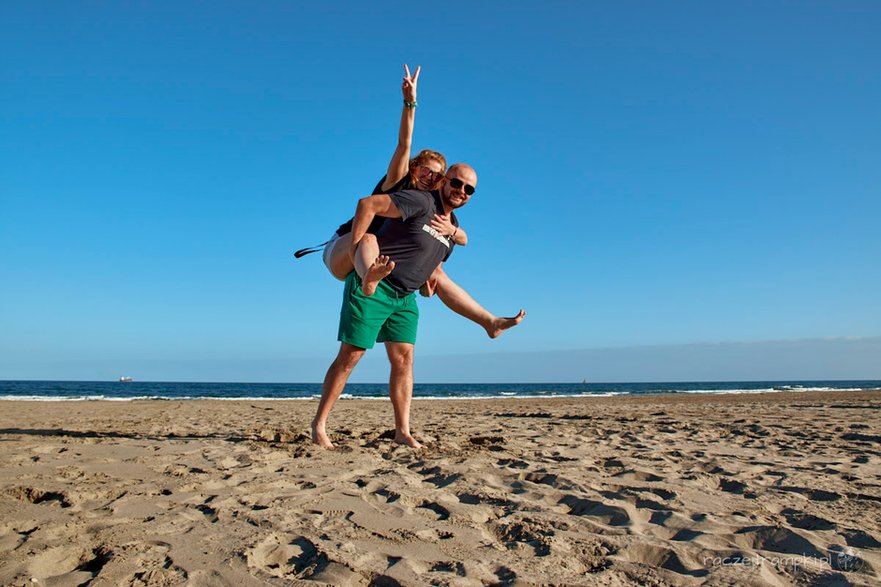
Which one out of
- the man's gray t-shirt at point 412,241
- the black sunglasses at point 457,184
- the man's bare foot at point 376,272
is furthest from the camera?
the black sunglasses at point 457,184

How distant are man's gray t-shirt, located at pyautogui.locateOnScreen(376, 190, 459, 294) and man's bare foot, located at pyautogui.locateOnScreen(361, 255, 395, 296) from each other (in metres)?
0.36

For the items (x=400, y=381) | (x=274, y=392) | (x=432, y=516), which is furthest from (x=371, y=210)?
(x=274, y=392)

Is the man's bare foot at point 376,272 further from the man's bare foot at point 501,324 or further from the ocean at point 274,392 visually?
the ocean at point 274,392

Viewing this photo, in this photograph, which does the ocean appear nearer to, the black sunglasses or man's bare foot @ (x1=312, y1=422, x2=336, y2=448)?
man's bare foot @ (x1=312, y1=422, x2=336, y2=448)

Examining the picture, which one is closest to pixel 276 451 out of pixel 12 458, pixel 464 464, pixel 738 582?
pixel 464 464

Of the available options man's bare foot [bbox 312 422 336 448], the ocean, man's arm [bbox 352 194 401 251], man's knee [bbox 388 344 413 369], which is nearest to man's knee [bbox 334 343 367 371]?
man's knee [bbox 388 344 413 369]

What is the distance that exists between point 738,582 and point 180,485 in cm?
241

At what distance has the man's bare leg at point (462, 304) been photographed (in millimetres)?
4363

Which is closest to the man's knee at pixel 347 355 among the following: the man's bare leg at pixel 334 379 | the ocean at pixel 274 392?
the man's bare leg at pixel 334 379

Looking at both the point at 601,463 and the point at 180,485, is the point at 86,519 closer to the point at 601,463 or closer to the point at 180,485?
the point at 180,485

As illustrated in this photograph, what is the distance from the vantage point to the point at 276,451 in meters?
3.80

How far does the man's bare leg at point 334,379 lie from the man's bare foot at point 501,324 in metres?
1.03

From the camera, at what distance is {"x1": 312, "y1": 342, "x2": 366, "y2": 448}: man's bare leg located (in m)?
3.97

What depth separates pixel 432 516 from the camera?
229cm
